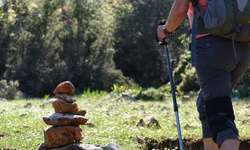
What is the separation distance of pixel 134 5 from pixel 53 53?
11176 millimetres

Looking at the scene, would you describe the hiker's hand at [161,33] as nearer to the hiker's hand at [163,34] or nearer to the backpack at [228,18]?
the hiker's hand at [163,34]

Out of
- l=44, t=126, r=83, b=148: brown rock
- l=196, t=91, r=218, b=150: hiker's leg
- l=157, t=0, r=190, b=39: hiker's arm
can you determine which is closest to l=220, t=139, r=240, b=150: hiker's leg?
l=196, t=91, r=218, b=150: hiker's leg

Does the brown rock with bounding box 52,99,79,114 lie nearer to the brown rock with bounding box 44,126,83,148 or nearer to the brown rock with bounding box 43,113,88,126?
the brown rock with bounding box 43,113,88,126

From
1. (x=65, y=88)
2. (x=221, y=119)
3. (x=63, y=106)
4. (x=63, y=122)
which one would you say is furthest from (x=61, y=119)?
(x=221, y=119)

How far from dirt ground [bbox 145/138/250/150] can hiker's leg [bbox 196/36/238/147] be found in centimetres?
253

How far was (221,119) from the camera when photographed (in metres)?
2.97

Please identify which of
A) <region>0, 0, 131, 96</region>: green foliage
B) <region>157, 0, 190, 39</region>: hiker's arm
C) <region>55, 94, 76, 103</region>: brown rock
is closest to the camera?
<region>157, 0, 190, 39</region>: hiker's arm

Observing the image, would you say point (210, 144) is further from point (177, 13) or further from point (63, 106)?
point (63, 106)

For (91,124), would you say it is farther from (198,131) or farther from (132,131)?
(198,131)

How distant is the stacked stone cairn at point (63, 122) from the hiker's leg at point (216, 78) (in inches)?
67.4

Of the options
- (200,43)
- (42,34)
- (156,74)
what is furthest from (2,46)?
(200,43)

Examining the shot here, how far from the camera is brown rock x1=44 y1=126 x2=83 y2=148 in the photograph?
4.26 metres

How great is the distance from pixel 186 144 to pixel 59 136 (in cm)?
202

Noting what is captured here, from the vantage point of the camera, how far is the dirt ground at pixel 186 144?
5.55 m
